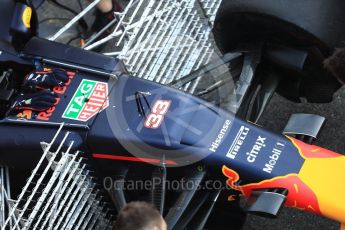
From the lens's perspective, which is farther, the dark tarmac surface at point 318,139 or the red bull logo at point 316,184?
the dark tarmac surface at point 318,139

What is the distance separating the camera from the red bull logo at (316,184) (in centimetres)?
170

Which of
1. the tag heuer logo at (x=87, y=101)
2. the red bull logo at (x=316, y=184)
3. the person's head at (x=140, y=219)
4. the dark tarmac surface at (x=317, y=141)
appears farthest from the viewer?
the dark tarmac surface at (x=317, y=141)

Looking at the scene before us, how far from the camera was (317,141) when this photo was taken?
2439mm

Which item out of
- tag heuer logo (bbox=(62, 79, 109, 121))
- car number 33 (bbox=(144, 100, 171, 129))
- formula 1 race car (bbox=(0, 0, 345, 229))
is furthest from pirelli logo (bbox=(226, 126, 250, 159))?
tag heuer logo (bbox=(62, 79, 109, 121))

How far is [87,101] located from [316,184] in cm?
75

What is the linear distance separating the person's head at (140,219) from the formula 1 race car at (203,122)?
16cm

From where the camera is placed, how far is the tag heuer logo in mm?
1872

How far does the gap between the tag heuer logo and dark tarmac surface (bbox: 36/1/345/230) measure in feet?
2.71

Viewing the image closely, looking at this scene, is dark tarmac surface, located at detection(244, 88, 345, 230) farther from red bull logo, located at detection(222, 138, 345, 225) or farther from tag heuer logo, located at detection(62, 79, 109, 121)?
tag heuer logo, located at detection(62, 79, 109, 121)

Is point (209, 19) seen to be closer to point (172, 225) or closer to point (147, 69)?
point (147, 69)

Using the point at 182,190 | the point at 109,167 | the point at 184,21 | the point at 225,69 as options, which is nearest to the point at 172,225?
the point at 182,190

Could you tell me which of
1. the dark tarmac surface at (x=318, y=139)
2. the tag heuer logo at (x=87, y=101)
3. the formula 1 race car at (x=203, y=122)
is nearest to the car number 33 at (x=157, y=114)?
the formula 1 race car at (x=203, y=122)

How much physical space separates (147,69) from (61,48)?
1.18ft

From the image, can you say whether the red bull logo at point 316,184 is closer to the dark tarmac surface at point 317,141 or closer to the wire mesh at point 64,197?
the wire mesh at point 64,197
